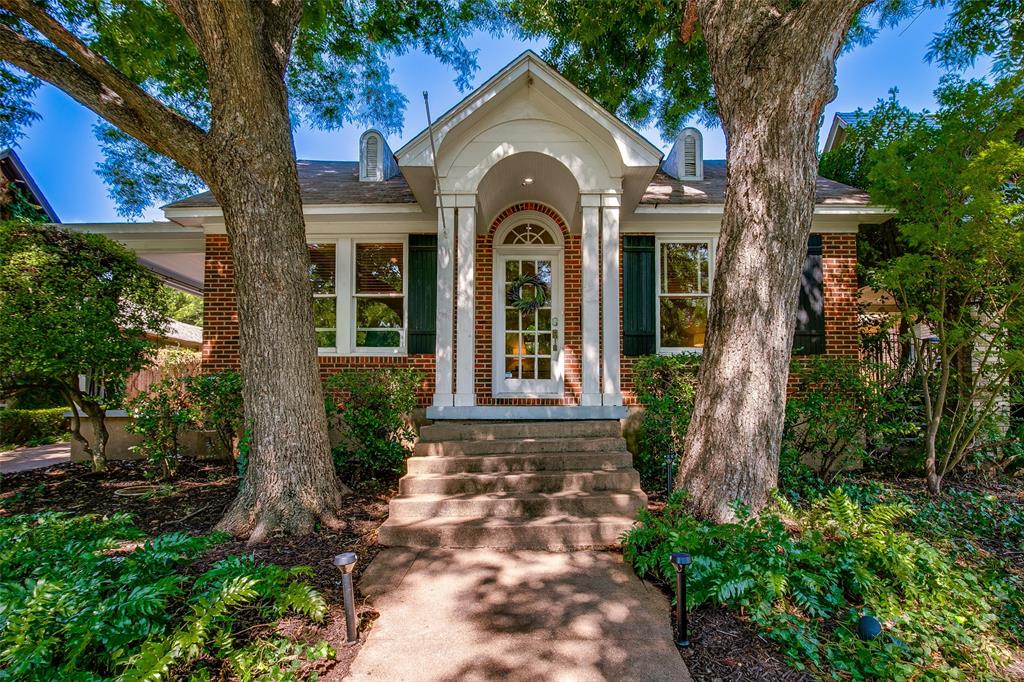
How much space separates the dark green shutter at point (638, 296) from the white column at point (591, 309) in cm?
126

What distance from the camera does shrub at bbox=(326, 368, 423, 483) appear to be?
18.6 ft

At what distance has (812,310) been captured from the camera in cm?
707

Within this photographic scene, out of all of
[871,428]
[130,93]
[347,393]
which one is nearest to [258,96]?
[130,93]

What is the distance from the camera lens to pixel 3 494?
5758 mm

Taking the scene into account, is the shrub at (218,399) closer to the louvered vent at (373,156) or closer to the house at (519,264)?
the house at (519,264)

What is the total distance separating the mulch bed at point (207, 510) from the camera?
2977mm

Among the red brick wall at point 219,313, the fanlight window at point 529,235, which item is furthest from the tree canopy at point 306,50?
the fanlight window at point 529,235

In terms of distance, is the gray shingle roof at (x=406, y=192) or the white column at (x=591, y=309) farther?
the gray shingle roof at (x=406, y=192)

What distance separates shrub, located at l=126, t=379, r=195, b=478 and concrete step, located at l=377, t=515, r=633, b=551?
342 cm

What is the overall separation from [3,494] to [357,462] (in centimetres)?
397

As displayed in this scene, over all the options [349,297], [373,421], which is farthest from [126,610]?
[349,297]

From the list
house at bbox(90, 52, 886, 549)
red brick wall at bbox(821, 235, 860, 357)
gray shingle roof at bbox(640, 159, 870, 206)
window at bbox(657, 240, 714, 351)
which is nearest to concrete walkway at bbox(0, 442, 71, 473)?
house at bbox(90, 52, 886, 549)

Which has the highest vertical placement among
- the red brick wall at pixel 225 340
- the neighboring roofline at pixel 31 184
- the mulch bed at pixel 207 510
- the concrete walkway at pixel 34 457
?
the neighboring roofline at pixel 31 184

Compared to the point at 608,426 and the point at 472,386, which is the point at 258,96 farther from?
the point at 608,426
